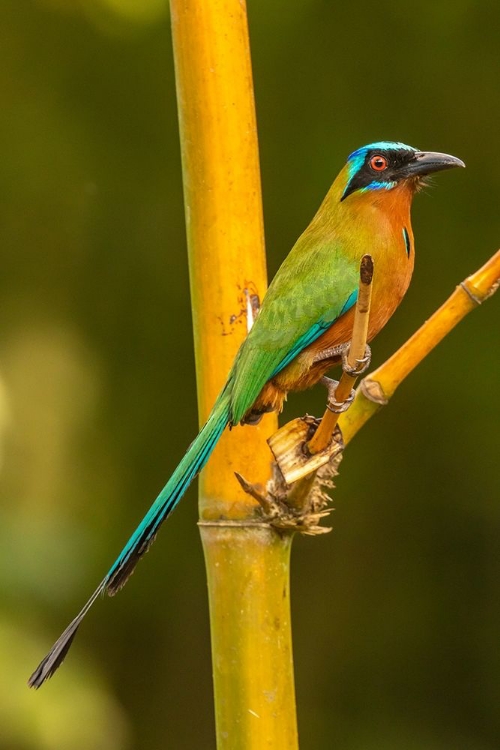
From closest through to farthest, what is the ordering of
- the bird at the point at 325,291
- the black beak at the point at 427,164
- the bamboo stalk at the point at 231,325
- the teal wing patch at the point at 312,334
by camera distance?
the bamboo stalk at the point at 231,325, the bird at the point at 325,291, the teal wing patch at the point at 312,334, the black beak at the point at 427,164

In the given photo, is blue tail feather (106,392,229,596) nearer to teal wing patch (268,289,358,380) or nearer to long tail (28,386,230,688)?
long tail (28,386,230,688)

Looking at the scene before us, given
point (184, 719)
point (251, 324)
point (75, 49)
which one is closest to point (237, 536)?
point (251, 324)

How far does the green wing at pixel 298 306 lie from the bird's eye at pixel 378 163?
228mm

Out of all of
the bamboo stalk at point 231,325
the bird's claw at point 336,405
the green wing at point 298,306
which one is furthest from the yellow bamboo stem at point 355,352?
the green wing at point 298,306

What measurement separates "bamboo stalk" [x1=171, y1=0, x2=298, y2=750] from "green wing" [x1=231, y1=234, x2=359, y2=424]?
0.51 ft

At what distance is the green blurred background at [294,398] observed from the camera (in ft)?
10.8

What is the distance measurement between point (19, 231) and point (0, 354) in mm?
457

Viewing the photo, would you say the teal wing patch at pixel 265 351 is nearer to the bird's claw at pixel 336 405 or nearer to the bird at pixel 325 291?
the bird at pixel 325 291

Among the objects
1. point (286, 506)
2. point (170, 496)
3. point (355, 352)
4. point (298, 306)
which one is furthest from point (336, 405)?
point (298, 306)

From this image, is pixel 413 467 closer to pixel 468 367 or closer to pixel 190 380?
pixel 468 367

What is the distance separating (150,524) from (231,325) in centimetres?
38

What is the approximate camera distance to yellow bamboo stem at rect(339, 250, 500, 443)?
1.71 metres

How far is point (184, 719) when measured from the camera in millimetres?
3438

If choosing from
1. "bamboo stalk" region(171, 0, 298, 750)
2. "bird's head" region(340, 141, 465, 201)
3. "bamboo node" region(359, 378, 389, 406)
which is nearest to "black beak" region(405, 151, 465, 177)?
"bird's head" region(340, 141, 465, 201)
